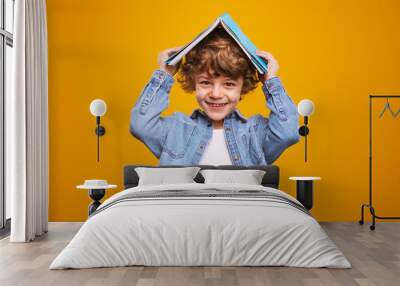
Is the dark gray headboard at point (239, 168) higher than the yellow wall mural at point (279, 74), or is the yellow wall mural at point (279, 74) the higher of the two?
the yellow wall mural at point (279, 74)

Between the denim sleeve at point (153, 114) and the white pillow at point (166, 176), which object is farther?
the denim sleeve at point (153, 114)

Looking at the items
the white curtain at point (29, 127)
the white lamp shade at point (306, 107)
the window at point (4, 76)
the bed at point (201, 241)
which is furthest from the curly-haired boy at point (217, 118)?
the bed at point (201, 241)

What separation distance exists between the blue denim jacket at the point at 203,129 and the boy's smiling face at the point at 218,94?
9 centimetres

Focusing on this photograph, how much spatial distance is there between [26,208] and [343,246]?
3.42m

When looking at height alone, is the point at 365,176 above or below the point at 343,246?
above

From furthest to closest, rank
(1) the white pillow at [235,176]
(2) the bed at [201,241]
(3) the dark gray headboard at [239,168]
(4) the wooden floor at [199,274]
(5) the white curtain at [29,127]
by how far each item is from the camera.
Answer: (3) the dark gray headboard at [239,168]
(1) the white pillow at [235,176]
(5) the white curtain at [29,127]
(2) the bed at [201,241]
(4) the wooden floor at [199,274]

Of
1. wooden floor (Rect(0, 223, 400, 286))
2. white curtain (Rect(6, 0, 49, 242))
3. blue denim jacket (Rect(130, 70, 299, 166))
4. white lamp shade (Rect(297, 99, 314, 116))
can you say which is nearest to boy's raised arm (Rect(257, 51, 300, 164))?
blue denim jacket (Rect(130, 70, 299, 166))

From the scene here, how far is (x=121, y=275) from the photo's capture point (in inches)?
167

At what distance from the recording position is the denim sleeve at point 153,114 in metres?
7.27

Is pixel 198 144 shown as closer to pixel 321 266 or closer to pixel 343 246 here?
pixel 343 246

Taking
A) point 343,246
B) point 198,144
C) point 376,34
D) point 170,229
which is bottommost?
point 343,246

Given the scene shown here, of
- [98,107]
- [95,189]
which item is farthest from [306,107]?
[95,189]

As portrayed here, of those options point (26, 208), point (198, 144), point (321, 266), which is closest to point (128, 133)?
point (198, 144)

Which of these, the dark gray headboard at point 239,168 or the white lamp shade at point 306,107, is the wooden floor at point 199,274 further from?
the white lamp shade at point 306,107
